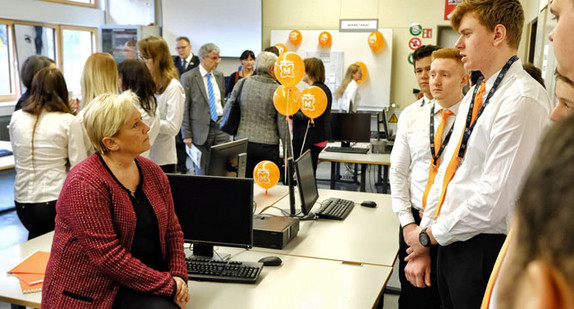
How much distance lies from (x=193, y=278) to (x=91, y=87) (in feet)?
5.45

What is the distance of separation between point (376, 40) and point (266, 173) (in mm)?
5719

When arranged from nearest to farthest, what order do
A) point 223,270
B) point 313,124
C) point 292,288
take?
point 292,288, point 223,270, point 313,124

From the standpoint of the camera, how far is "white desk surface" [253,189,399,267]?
2492 mm

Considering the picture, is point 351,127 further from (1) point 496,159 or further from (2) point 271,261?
(1) point 496,159

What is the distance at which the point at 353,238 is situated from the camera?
274cm

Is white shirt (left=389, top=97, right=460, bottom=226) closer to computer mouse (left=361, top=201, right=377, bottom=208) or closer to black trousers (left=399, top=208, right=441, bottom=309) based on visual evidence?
black trousers (left=399, top=208, right=441, bottom=309)

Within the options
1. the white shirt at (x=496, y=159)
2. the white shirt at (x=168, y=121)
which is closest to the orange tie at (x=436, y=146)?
the white shirt at (x=496, y=159)

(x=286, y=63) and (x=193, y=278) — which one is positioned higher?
(x=286, y=63)

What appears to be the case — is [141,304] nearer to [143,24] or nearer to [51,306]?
[51,306]

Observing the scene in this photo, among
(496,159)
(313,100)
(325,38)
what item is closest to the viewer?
(496,159)

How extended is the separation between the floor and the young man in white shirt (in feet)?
6.50

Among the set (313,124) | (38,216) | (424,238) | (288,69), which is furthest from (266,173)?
(424,238)

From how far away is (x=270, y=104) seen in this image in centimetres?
432

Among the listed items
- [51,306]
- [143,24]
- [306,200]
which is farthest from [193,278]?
[143,24]
